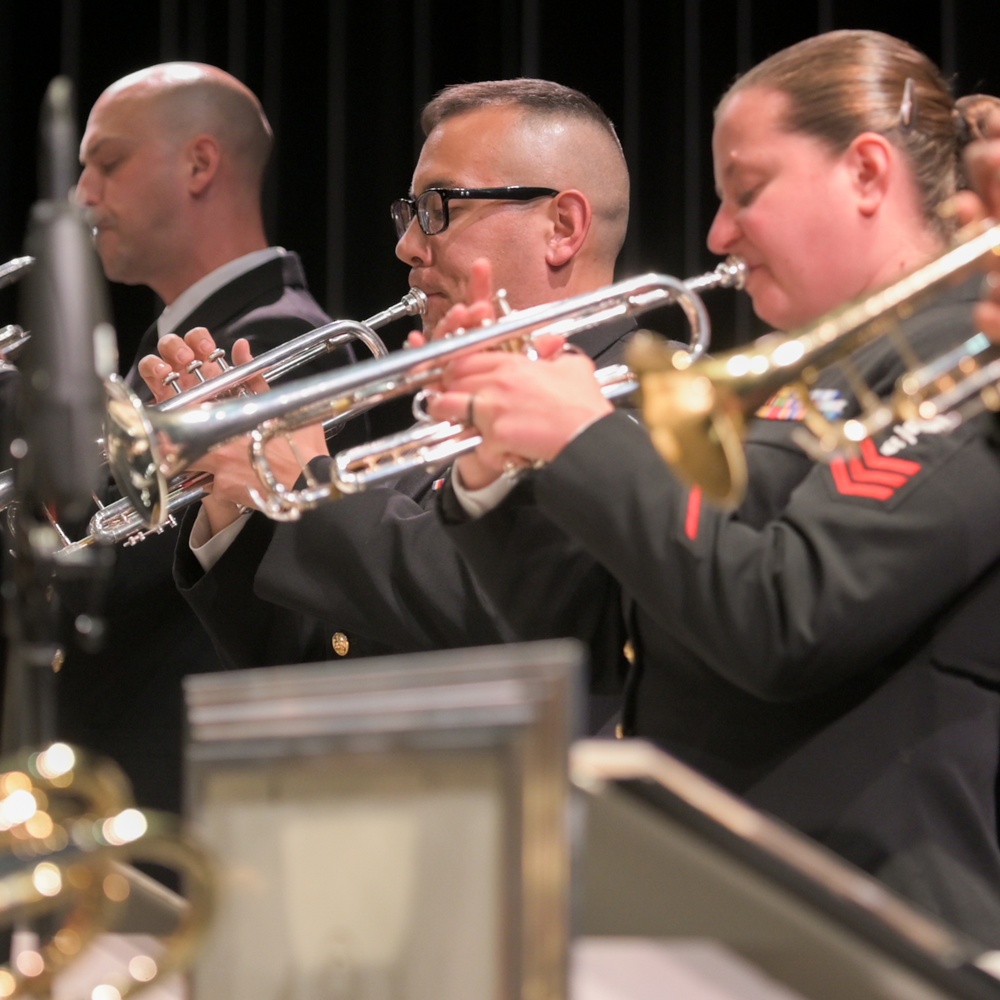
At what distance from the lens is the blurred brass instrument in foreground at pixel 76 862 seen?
104cm

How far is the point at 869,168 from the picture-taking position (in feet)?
6.69

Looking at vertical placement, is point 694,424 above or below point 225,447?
above

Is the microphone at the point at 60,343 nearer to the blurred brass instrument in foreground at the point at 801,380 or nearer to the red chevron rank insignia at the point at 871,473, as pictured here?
the blurred brass instrument in foreground at the point at 801,380

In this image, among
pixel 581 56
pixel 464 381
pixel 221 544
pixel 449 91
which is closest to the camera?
pixel 464 381

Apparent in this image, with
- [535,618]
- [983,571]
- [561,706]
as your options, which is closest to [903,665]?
[983,571]

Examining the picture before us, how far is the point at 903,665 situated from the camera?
1.86 m

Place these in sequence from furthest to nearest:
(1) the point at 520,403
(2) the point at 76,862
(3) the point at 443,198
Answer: (3) the point at 443,198
(1) the point at 520,403
(2) the point at 76,862

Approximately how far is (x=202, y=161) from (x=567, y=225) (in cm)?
112

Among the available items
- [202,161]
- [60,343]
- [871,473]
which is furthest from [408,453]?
[202,161]

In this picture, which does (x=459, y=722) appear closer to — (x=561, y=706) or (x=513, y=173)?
(x=561, y=706)

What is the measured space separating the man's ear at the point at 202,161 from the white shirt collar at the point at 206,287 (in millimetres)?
280

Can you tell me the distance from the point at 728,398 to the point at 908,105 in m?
0.80

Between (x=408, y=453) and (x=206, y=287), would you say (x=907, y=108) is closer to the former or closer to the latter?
(x=408, y=453)

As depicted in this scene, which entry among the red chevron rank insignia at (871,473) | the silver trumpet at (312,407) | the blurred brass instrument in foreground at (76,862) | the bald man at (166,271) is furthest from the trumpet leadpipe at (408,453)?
the blurred brass instrument in foreground at (76,862)
